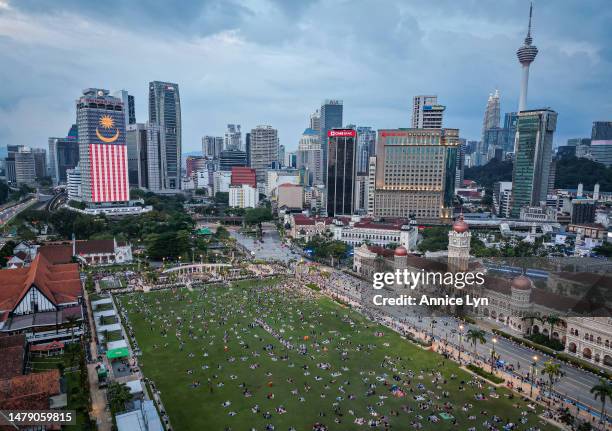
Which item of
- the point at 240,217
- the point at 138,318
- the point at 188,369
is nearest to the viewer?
the point at 188,369

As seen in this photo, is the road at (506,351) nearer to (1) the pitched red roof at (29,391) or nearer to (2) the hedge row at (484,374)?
(2) the hedge row at (484,374)

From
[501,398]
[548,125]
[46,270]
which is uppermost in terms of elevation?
[548,125]

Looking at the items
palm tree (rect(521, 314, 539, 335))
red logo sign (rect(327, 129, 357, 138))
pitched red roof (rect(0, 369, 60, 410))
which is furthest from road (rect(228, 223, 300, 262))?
pitched red roof (rect(0, 369, 60, 410))

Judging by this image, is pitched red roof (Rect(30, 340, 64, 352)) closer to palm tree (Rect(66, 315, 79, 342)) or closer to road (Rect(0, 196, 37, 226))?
palm tree (Rect(66, 315, 79, 342))

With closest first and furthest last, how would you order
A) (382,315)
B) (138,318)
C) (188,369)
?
(188,369), (138,318), (382,315)

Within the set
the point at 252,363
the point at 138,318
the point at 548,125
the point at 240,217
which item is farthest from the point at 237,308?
the point at 548,125

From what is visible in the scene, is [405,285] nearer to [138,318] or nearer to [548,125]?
[138,318]

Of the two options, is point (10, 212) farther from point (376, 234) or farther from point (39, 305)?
point (376, 234)
